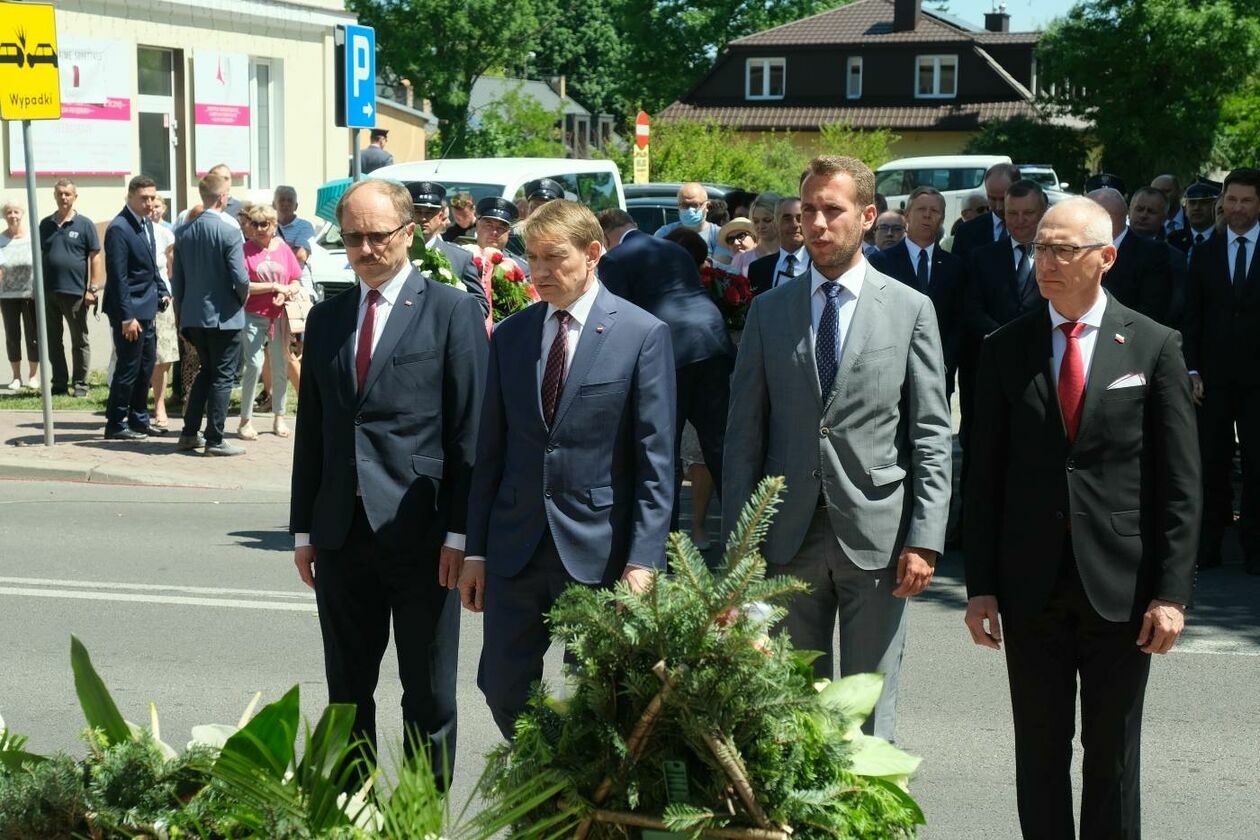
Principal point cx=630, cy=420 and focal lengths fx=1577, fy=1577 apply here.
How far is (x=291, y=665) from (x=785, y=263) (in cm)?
405

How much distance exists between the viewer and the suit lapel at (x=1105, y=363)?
13.5ft

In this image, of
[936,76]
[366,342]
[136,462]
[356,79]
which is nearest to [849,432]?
[366,342]

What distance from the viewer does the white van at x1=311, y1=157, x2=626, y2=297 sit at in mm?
16156

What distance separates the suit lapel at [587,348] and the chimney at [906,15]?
69.3m

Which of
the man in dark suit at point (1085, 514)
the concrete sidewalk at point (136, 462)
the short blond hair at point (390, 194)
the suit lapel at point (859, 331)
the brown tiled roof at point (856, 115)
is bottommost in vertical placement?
the concrete sidewalk at point (136, 462)

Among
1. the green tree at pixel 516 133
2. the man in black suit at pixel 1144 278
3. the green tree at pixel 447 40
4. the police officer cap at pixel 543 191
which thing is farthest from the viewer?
the green tree at pixel 447 40

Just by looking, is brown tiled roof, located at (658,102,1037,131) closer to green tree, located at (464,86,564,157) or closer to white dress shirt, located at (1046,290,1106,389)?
green tree, located at (464,86,564,157)

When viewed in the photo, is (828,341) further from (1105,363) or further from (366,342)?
(366,342)

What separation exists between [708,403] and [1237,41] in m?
42.0

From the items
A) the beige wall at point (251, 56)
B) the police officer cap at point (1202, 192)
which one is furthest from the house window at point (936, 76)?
the police officer cap at point (1202, 192)

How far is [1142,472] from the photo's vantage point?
4.14 metres

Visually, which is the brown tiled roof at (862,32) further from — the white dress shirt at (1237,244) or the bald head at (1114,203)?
the white dress shirt at (1237,244)

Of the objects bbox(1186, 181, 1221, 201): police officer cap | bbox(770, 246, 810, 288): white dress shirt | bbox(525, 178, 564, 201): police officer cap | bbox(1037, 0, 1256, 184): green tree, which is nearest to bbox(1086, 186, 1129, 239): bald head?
bbox(770, 246, 810, 288): white dress shirt

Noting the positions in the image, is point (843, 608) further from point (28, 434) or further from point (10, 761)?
point (28, 434)
